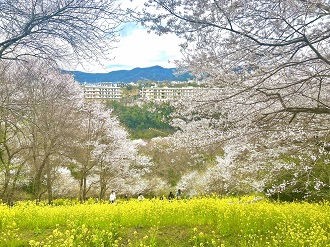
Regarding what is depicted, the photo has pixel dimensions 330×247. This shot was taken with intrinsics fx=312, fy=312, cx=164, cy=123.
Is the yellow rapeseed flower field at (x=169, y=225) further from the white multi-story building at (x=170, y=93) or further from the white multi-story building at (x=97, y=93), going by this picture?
the white multi-story building at (x=97, y=93)

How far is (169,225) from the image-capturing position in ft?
22.0

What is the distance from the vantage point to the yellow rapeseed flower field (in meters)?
5.53

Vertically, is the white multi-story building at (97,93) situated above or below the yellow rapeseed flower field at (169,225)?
above

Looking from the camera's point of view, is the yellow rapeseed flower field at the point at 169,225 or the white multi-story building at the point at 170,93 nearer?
the yellow rapeseed flower field at the point at 169,225

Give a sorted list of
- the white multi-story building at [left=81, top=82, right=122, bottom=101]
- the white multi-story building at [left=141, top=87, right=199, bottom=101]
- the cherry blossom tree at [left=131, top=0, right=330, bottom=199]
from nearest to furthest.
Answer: the cherry blossom tree at [left=131, top=0, right=330, bottom=199]
the white multi-story building at [left=141, top=87, right=199, bottom=101]
the white multi-story building at [left=81, top=82, right=122, bottom=101]

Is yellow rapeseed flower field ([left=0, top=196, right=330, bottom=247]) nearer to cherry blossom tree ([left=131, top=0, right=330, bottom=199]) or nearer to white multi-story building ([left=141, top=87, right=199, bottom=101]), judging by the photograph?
cherry blossom tree ([left=131, top=0, right=330, bottom=199])

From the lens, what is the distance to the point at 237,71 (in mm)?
5152

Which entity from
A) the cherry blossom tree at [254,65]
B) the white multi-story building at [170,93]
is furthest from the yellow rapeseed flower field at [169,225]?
the white multi-story building at [170,93]

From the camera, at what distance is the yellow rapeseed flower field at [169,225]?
218 inches

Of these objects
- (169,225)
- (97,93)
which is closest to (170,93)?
(169,225)

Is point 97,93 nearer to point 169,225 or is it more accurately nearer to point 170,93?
point 170,93

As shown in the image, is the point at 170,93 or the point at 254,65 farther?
the point at 170,93

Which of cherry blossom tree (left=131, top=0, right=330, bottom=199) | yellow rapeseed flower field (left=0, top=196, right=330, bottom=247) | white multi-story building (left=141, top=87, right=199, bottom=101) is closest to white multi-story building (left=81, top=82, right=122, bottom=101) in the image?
white multi-story building (left=141, top=87, right=199, bottom=101)

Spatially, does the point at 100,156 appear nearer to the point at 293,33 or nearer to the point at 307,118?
the point at 307,118
